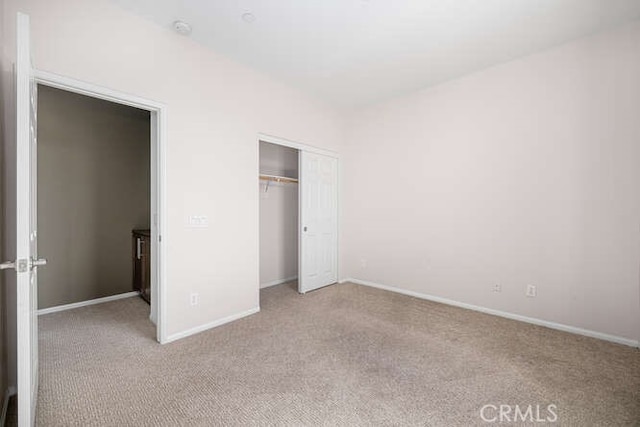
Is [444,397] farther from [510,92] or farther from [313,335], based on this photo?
[510,92]

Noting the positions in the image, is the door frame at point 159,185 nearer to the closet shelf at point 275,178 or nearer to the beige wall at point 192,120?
the beige wall at point 192,120

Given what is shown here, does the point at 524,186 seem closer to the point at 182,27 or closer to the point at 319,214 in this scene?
the point at 319,214

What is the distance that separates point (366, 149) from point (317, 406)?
3599 millimetres

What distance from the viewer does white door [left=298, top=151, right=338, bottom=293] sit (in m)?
4.03

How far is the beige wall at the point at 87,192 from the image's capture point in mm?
3326

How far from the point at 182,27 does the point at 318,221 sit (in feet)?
9.10

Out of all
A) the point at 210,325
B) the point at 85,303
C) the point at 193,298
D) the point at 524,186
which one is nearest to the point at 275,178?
the point at 193,298

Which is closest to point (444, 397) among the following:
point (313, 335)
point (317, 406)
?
point (317, 406)

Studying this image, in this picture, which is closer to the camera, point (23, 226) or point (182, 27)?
point (23, 226)

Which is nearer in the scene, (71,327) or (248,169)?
(71,327)

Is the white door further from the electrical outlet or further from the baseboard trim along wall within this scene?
the baseboard trim along wall

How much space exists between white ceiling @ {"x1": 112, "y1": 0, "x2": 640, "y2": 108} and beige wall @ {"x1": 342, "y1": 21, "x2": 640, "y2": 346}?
353 millimetres

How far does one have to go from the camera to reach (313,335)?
2.73m

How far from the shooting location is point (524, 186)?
3.07 m
